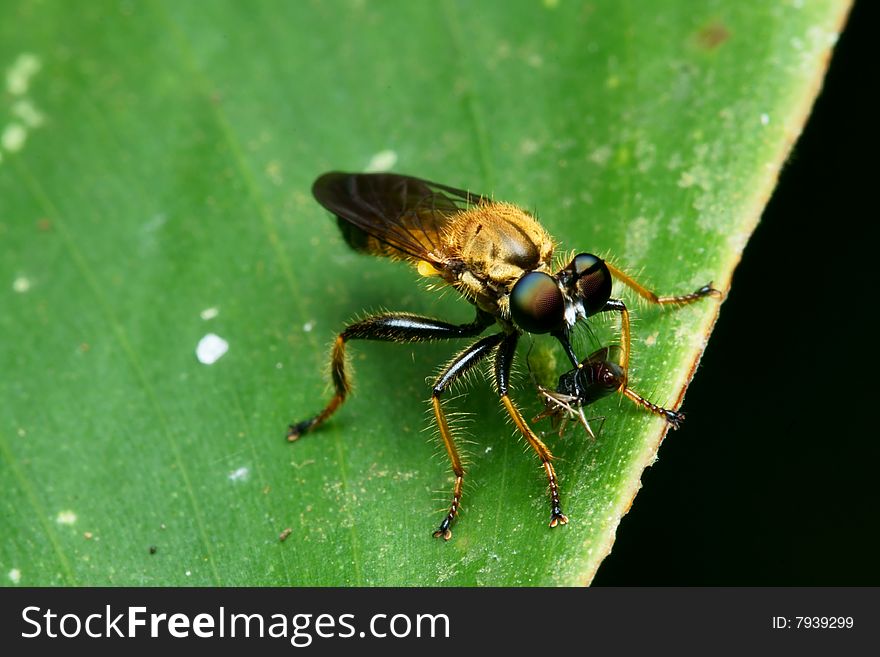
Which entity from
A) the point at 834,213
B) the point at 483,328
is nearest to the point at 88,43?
the point at 483,328

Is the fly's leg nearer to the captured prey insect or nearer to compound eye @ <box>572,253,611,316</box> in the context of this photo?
the captured prey insect

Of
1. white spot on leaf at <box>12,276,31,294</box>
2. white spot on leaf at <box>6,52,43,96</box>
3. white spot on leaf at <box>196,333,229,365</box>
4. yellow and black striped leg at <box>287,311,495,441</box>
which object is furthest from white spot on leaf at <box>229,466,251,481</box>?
white spot on leaf at <box>6,52,43,96</box>

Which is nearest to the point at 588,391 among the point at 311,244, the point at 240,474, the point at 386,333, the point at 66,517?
the point at 386,333

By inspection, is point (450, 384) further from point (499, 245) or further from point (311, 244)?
point (311, 244)

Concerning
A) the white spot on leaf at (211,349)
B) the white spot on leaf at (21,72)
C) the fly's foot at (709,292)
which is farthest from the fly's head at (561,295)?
the white spot on leaf at (21,72)

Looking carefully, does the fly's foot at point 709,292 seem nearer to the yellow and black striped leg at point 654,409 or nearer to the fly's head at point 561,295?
the fly's head at point 561,295
